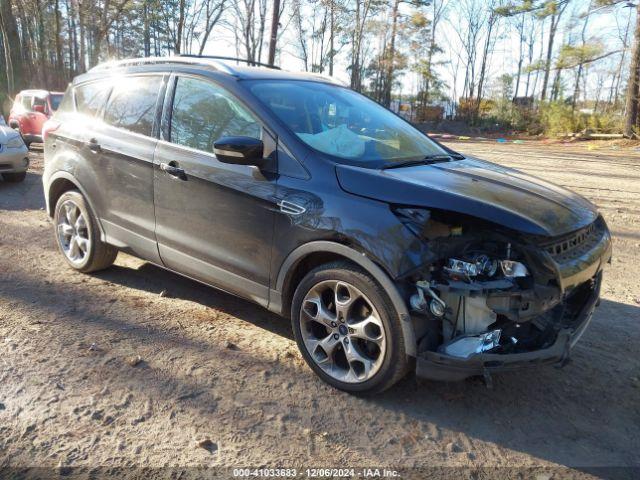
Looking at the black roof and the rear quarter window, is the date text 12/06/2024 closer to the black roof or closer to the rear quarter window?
the black roof

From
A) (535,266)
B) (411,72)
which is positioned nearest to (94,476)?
(535,266)

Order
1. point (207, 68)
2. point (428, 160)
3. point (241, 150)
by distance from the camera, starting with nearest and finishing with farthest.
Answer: point (241, 150) → point (428, 160) → point (207, 68)

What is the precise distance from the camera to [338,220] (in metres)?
3.01

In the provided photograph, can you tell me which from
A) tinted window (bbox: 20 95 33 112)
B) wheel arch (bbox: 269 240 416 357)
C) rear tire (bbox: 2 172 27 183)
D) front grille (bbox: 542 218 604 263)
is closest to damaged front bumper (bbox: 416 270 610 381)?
wheel arch (bbox: 269 240 416 357)

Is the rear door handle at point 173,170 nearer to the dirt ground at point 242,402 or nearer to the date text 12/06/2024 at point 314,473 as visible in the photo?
the dirt ground at point 242,402

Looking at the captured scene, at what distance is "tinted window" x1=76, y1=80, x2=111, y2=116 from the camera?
4664mm

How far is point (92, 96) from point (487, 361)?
4.03 m

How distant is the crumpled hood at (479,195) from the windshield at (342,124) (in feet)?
0.91

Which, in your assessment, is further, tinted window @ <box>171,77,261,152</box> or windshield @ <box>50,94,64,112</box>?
windshield @ <box>50,94,64,112</box>

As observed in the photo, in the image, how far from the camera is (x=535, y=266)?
8.89 feet

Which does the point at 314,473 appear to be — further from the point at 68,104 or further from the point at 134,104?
the point at 68,104

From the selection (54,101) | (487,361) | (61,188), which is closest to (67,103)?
(61,188)

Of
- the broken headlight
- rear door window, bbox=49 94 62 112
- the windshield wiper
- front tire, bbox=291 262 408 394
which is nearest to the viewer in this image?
the broken headlight

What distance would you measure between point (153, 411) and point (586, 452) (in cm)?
227
